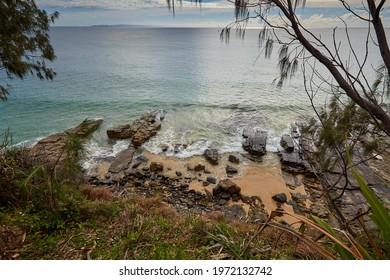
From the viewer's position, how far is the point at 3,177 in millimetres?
2549

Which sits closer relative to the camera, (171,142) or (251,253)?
(251,253)

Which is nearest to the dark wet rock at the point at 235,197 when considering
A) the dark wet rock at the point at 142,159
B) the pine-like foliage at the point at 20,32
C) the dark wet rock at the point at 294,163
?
the dark wet rock at the point at 294,163

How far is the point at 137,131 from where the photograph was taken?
A: 11.2 meters

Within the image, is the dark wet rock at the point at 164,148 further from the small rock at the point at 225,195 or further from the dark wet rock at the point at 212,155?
the small rock at the point at 225,195

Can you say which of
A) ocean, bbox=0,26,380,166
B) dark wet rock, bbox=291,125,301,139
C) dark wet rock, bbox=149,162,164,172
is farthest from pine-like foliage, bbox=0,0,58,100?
dark wet rock, bbox=291,125,301,139

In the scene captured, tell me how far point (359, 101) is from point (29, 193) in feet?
11.9

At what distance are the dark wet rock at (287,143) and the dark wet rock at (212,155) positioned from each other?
338 centimetres

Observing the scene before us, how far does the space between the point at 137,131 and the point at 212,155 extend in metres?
4.64

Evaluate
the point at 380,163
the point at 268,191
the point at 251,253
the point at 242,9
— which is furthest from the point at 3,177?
the point at 380,163

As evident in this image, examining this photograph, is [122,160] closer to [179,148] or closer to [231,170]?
[179,148]

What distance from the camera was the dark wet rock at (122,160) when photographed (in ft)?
27.5

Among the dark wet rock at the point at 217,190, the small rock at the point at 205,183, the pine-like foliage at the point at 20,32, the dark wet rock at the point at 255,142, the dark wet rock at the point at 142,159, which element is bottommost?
the dark wet rock at the point at 255,142
